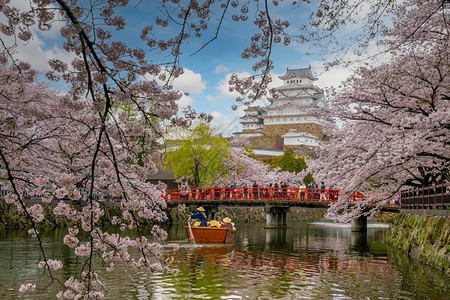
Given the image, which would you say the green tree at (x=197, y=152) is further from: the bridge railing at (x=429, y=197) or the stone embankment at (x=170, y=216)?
the bridge railing at (x=429, y=197)

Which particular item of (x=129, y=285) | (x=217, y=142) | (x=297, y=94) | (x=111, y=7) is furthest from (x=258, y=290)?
(x=297, y=94)

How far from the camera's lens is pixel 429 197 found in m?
17.7

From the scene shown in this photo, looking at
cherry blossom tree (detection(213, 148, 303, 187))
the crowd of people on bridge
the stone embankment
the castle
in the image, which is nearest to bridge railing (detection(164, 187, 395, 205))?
the crowd of people on bridge

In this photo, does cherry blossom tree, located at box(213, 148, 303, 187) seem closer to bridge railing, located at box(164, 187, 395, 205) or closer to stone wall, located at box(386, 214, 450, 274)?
bridge railing, located at box(164, 187, 395, 205)

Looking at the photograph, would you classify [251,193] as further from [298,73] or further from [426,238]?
[298,73]

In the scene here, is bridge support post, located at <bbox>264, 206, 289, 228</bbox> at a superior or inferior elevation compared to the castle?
inferior

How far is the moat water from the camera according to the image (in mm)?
11484

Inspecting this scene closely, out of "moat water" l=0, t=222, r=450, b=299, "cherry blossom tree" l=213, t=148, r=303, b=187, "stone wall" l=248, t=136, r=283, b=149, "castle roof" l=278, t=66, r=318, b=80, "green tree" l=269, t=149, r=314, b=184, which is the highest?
"castle roof" l=278, t=66, r=318, b=80

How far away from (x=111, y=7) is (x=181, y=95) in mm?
1852

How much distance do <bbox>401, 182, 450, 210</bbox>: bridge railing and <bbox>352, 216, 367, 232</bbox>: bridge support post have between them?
12.6 meters

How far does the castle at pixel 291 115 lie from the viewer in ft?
272

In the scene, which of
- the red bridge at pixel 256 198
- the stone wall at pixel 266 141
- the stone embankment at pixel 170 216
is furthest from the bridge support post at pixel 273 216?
the stone wall at pixel 266 141

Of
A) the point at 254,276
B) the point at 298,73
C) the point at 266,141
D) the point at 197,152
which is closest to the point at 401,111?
the point at 254,276

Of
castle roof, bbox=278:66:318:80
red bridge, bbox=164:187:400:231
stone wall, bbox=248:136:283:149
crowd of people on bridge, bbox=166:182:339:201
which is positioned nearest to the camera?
red bridge, bbox=164:187:400:231
